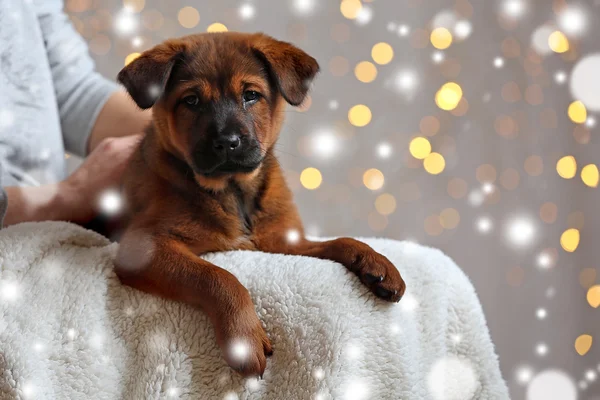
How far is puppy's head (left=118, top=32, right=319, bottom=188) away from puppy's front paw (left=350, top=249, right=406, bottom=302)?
0.32 m

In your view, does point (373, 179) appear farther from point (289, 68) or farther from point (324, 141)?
point (289, 68)

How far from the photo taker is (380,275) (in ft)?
3.85

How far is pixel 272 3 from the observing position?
246 centimetres

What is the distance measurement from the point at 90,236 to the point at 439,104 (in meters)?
1.65

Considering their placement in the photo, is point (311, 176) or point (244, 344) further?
point (311, 176)

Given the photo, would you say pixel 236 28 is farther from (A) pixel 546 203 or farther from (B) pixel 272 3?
(A) pixel 546 203

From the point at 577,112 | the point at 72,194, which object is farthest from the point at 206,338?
the point at 577,112

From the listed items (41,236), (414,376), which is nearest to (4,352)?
(41,236)

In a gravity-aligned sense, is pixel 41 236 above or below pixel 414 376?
below

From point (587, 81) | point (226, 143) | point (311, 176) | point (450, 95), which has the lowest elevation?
point (311, 176)

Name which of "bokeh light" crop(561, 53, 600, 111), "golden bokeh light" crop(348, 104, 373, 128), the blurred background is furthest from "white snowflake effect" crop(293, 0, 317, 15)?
"bokeh light" crop(561, 53, 600, 111)

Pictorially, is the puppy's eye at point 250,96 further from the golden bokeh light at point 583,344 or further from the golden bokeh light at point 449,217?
the golden bokeh light at point 583,344

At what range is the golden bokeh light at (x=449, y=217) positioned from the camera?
8.48 ft

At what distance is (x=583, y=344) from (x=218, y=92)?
1.86 meters
